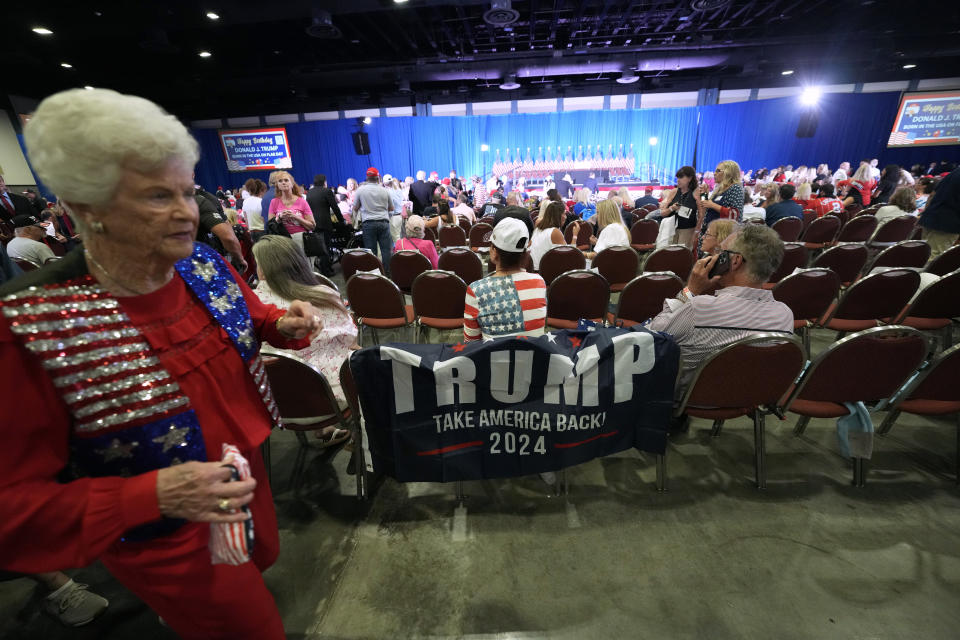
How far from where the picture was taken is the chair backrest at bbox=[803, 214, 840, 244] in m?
5.97

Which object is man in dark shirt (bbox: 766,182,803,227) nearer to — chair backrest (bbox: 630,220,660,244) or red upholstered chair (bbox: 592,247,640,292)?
chair backrest (bbox: 630,220,660,244)

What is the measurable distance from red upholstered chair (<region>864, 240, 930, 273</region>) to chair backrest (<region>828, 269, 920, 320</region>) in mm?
1049

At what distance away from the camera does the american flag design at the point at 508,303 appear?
229 centimetres

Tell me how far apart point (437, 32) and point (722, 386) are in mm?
13723

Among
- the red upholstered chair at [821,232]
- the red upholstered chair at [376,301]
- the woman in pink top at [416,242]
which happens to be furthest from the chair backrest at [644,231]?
the red upholstered chair at [376,301]

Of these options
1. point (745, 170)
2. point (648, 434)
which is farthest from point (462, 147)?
point (648, 434)

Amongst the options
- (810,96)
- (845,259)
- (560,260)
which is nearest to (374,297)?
(560,260)

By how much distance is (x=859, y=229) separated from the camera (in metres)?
5.98

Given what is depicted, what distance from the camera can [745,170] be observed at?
1756cm

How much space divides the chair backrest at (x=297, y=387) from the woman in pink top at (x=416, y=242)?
2721 millimetres

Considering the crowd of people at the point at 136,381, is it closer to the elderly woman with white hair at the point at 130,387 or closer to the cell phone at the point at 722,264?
the elderly woman with white hair at the point at 130,387

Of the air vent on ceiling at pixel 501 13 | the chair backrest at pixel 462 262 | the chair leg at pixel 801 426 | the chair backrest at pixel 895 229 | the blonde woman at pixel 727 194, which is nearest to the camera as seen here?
the chair leg at pixel 801 426

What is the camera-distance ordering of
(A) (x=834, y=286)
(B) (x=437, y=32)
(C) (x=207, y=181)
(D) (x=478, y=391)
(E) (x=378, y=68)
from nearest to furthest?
(D) (x=478, y=391) < (A) (x=834, y=286) < (B) (x=437, y=32) < (E) (x=378, y=68) < (C) (x=207, y=181)

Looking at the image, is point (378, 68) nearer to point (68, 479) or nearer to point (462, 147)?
point (462, 147)
